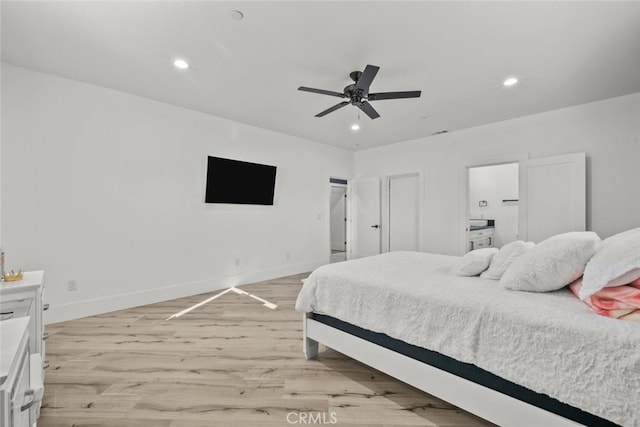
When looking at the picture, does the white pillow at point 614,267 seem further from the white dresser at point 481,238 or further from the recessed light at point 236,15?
the white dresser at point 481,238

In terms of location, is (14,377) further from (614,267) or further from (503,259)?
(503,259)

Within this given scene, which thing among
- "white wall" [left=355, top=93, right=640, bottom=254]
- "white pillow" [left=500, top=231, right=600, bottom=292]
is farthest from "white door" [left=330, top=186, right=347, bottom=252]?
"white pillow" [left=500, top=231, right=600, bottom=292]

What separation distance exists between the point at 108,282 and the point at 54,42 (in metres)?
2.45

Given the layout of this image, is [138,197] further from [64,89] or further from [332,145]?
[332,145]

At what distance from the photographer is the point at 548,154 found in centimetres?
384

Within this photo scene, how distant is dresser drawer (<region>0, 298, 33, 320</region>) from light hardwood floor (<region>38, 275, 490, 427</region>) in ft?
1.79

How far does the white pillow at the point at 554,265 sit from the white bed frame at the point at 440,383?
0.60 metres

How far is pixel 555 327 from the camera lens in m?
1.20

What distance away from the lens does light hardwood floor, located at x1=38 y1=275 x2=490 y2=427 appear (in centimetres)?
159

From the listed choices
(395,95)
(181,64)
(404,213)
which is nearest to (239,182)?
(181,64)

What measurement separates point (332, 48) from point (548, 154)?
3.51 m

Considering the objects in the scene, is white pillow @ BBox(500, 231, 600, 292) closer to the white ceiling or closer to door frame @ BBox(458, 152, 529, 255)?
the white ceiling

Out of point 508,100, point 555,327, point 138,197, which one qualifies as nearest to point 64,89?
point 138,197

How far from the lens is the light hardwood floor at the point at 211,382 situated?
5.23ft
